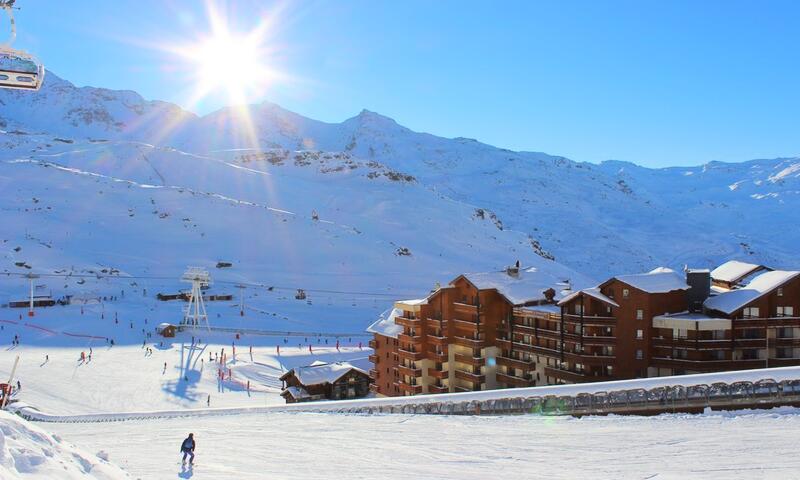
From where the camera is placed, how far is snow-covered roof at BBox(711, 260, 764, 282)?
1446 inches

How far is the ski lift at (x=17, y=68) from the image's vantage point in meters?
12.8

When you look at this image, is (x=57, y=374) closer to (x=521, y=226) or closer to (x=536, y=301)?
(x=536, y=301)

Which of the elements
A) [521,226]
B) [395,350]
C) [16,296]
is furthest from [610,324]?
[521,226]

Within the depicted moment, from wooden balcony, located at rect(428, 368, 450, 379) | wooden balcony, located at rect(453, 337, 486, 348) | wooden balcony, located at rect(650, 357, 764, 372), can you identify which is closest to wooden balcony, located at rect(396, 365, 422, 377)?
wooden balcony, located at rect(428, 368, 450, 379)

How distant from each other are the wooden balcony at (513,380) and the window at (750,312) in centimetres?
1044

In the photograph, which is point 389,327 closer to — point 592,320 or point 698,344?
point 592,320

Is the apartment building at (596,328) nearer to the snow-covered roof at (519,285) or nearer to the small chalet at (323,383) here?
the snow-covered roof at (519,285)

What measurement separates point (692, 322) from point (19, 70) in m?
26.3

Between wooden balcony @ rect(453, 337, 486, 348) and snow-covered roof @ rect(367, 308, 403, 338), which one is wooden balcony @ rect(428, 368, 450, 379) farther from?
snow-covered roof @ rect(367, 308, 403, 338)

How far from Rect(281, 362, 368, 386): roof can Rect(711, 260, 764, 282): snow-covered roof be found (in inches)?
900

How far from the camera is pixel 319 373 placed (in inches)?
1519

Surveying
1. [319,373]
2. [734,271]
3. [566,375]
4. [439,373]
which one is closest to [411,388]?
[439,373]

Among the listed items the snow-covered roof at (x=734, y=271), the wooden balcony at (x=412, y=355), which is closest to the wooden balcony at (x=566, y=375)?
the wooden balcony at (x=412, y=355)

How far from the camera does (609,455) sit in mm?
14180
